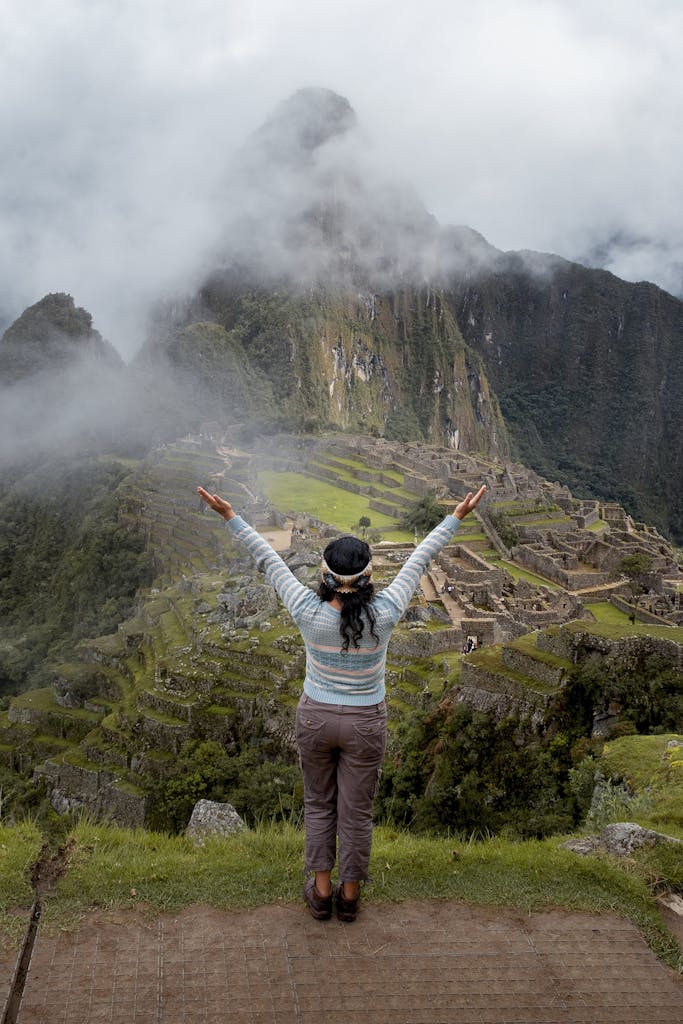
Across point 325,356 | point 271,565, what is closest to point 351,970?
point 271,565

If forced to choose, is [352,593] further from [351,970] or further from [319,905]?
[351,970]

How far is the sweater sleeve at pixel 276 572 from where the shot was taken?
382 centimetres

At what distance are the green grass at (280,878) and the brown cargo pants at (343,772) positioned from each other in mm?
330

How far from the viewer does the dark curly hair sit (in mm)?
3693

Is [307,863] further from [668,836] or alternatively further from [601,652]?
[601,652]

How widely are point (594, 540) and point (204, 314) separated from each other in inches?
4373

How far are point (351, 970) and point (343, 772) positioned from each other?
83 cm

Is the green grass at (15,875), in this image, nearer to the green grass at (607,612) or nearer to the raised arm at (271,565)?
the raised arm at (271,565)

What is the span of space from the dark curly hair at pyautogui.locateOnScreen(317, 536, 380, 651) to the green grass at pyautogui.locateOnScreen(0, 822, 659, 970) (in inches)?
54.4

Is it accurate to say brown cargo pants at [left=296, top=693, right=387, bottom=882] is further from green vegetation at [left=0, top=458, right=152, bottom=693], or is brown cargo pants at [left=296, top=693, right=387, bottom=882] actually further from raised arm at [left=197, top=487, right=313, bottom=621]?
green vegetation at [left=0, top=458, right=152, bottom=693]

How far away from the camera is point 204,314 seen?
132 m

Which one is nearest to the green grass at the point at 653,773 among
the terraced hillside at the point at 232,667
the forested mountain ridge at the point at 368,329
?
the terraced hillside at the point at 232,667

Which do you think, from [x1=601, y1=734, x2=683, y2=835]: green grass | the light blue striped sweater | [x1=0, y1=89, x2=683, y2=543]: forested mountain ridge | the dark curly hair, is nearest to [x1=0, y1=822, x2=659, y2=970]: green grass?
[x1=601, y1=734, x2=683, y2=835]: green grass

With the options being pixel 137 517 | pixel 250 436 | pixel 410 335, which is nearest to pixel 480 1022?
pixel 137 517
